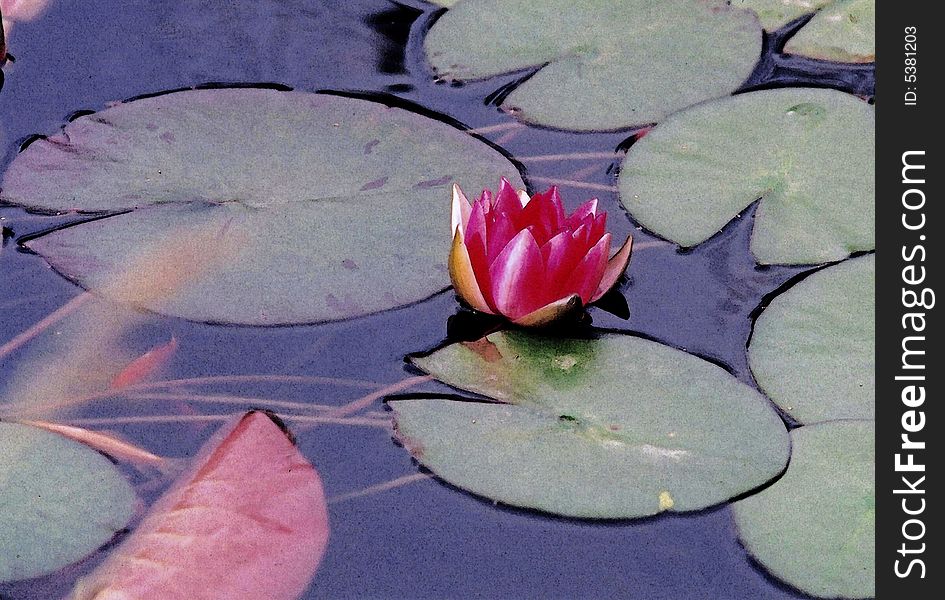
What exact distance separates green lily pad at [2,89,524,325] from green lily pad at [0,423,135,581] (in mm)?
324

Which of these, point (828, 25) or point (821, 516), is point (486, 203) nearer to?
point (821, 516)

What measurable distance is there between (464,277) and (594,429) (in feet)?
1.11

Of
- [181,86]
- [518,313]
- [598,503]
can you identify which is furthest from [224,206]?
[598,503]

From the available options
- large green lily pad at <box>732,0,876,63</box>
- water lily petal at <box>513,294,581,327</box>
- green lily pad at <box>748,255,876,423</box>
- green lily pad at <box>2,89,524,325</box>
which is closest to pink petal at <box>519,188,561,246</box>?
water lily petal at <box>513,294,581,327</box>

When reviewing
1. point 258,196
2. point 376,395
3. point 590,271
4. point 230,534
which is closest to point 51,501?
point 230,534

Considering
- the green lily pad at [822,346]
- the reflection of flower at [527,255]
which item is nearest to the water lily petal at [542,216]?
the reflection of flower at [527,255]

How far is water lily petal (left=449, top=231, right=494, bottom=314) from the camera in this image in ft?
5.61

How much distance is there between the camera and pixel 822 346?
1757mm

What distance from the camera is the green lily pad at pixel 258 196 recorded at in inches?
72.5

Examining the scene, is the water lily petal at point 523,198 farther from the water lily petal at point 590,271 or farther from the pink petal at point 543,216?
the water lily petal at point 590,271
